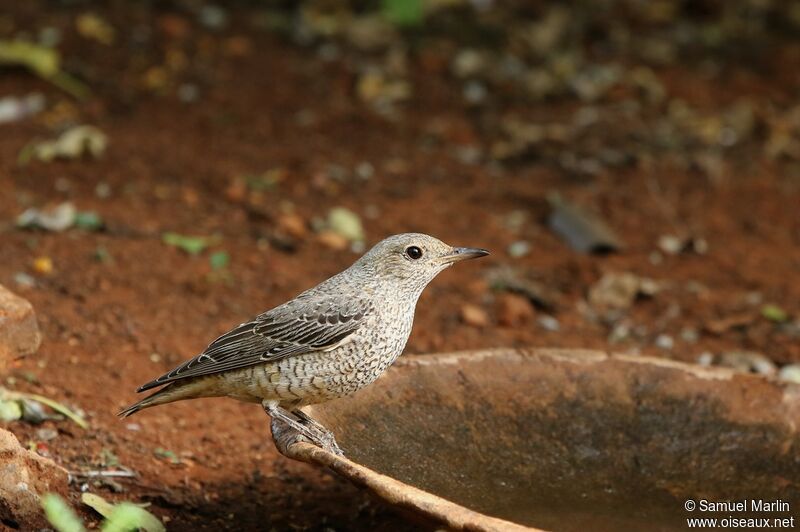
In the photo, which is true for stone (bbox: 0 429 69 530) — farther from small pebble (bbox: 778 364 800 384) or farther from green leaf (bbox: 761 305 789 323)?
green leaf (bbox: 761 305 789 323)

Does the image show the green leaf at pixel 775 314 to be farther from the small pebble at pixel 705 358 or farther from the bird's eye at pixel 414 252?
the bird's eye at pixel 414 252

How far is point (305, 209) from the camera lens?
9031 millimetres

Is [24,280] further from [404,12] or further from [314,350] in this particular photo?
[404,12]

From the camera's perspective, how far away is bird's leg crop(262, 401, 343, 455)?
15.4ft

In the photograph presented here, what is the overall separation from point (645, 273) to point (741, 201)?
1.69 m

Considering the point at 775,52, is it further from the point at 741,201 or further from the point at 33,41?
the point at 33,41

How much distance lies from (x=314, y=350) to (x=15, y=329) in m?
1.41

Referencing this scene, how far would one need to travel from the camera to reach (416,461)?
501 centimetres

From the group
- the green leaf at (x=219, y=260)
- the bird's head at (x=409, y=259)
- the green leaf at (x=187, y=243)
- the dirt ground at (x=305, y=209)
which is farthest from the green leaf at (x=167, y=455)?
the green leaf at (x=187, y=243)

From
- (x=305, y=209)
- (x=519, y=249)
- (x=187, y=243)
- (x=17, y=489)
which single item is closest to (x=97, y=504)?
(x=17, y=489)

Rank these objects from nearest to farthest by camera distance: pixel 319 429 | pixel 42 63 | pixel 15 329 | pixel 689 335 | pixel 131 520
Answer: pixel 131 520, pixel 319 429, pixel 15 329, pixel 689 335, pixel 42 63

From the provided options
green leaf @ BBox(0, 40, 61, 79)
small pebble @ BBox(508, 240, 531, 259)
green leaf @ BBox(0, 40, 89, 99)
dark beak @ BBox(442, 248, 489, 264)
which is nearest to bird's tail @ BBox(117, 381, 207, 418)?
dark beak @ BBox(442, 248, 489, 264)

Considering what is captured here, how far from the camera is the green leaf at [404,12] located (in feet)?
40.3

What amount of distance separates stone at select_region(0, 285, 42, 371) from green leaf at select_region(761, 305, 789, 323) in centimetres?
494
